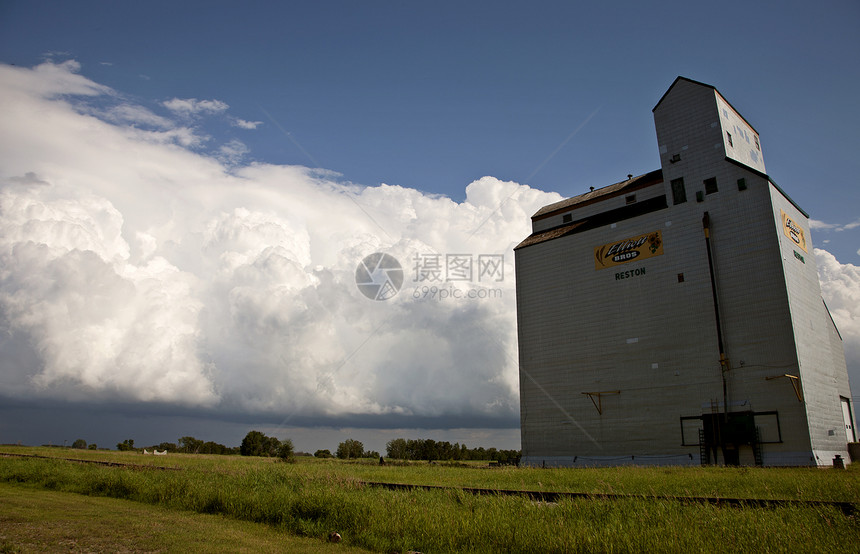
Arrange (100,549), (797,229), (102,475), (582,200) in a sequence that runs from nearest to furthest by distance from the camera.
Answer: (100,549) < (102,475) < (797,229) < (582,200)

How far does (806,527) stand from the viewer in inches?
340

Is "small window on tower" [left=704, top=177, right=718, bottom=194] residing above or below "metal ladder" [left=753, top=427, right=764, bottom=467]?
above

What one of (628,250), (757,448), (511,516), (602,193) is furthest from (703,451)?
(511,516)

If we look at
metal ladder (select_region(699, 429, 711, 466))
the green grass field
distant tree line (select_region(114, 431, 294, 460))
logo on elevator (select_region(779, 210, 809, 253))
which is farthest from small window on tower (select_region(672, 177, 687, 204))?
distant tree line (select_region(114, 431, 294, 460))

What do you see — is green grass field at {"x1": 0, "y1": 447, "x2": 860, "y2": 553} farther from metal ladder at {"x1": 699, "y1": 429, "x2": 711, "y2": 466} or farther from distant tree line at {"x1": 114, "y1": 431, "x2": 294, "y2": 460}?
distant tree line at {"x1": 114, "y1": 431, "x2": 294, "y2": 460}

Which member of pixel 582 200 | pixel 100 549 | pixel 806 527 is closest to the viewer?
pixel 806 527

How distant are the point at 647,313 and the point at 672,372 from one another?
166 inches

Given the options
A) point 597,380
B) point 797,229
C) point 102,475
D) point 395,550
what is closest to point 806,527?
point 395,550

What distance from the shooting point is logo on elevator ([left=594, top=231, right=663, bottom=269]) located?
3616cm

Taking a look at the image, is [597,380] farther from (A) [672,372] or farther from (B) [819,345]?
(B) [819,345]

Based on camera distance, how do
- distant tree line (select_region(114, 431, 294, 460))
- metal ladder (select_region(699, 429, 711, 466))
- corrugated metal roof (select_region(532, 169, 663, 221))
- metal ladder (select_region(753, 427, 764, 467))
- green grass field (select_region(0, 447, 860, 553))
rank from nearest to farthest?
green grass field (select_region(0, 447, 860, 553)) < metal ladder (select_region(753, 427, 764, 467)) < metal ladder (select_region(699, 429, 711, 466)) < corrugated metal roof (select_region(532, 169, 663, 221)) < distant tree line (select_region(114, 431, 294, 460))

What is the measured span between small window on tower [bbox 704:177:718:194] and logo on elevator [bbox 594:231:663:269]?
13.5 feet

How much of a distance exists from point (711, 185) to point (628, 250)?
6.76 metres

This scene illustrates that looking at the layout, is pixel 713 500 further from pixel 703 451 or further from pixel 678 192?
pixel 678 192
